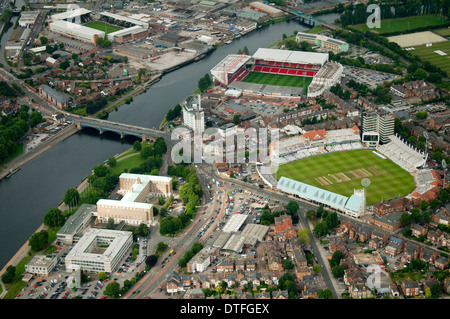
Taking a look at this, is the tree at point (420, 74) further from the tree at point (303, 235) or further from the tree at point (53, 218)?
the tree at point (53, 218)

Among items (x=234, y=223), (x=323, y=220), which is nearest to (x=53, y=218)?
(x=234, y=223)

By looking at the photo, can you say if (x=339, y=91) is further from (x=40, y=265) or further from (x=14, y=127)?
(x=40, y=265)

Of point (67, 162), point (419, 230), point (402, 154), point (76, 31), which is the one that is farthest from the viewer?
point (76, 31)

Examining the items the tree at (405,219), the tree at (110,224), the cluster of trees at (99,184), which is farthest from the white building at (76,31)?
the tree at (405,219)

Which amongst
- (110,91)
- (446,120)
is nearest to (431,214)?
(446,120)

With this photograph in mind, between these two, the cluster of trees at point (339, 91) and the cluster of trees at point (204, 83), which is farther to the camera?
the cluster of trees at point (204, 83)

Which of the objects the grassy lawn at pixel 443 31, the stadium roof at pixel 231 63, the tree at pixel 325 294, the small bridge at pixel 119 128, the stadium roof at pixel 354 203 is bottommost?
the small bridge at pixel 119 128

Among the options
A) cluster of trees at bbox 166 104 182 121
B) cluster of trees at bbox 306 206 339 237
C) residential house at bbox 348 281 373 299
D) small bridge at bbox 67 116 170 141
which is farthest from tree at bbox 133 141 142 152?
residential house at bbox 348 281 373 299
